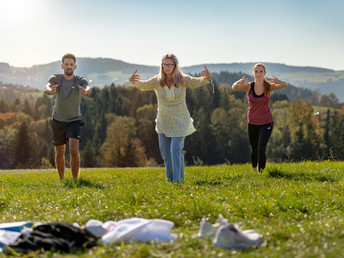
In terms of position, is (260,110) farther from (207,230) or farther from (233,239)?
(233,239)

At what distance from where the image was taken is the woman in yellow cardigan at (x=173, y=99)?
30.3 feet

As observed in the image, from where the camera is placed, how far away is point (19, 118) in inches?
4412

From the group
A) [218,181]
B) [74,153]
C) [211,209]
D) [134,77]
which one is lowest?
[218,181]

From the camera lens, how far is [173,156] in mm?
9242

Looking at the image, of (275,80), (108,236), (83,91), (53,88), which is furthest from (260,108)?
(108,236)

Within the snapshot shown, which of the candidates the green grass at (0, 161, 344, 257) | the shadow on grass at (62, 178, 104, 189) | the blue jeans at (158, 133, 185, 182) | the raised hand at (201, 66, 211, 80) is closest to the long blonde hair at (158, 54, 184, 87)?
the raised hand at (201, 66, 211, 80)

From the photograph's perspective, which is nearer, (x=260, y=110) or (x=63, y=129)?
(x=63, y=129)

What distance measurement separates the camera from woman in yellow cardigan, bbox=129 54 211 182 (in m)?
9.24

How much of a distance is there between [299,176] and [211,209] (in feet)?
13.4

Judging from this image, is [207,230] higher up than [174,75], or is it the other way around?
[174,75]

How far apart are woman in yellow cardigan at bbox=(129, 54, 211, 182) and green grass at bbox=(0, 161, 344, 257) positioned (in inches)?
38.6

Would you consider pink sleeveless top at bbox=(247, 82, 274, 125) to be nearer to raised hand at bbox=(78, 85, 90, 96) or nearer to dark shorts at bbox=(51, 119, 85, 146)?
raised hand at bbox=(78, 85, 90, 96)

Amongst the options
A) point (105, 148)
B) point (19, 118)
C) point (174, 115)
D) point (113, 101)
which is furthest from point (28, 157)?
point (174, 115)

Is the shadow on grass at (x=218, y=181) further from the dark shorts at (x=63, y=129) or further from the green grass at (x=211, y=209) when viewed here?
the dark shorts at (x=63, y=129)
